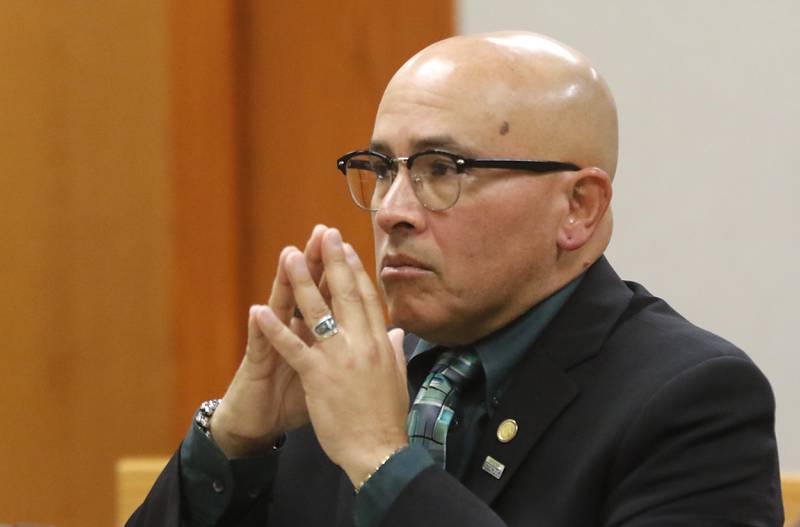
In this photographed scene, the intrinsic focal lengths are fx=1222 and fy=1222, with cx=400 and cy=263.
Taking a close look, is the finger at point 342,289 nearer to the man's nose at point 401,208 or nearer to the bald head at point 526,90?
the man's nose at point 401,208

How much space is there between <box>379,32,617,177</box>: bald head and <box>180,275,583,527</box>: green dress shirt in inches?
7.4

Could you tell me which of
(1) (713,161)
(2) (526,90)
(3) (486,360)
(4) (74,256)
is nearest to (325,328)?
(3) (486,360)

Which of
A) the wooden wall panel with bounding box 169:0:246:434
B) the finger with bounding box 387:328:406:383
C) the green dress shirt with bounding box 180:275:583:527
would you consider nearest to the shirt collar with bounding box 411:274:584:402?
the green dress shirt with bounding box 180:275:583:527

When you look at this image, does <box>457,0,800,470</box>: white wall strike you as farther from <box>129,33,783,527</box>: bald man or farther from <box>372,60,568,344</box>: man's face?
<box>372,60,568,344</box>: man's face

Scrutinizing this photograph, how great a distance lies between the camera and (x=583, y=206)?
1.59 meters

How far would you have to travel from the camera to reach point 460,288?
1.53m

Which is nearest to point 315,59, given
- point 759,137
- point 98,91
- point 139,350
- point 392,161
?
point 98,91

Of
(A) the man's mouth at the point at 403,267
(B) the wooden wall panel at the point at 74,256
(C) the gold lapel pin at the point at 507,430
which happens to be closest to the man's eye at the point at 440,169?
(A) the man's mouth at the point at 403,267

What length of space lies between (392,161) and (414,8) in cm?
106

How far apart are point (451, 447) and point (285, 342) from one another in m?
0.27

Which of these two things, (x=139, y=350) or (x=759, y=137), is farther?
(x=139, y=350)

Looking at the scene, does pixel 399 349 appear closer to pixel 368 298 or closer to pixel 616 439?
pixel 368 298

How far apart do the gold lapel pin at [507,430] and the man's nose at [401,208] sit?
0.26 meters

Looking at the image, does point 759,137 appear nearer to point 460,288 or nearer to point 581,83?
point 581,83
